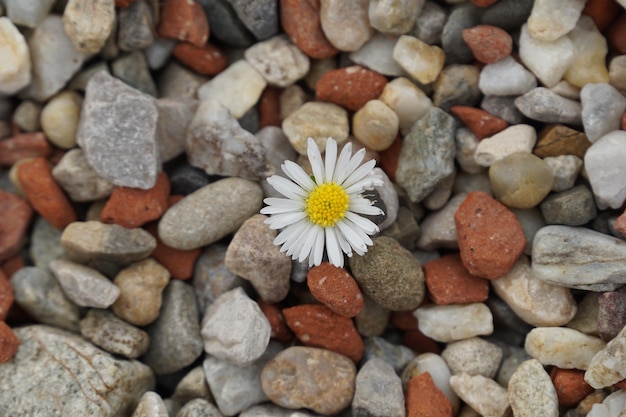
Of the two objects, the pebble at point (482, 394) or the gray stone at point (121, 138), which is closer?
the pebble at point (482, 394)

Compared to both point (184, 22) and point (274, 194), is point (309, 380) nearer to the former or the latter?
point (274, 194)

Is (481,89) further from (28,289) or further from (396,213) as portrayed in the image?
(28,289)

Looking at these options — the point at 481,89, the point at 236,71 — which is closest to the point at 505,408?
the point at 481,89

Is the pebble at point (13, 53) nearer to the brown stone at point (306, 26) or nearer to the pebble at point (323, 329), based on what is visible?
the brown stone at point (306, 26)

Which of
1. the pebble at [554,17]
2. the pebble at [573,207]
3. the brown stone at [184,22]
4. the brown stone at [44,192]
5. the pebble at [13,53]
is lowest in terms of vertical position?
the brown stone at [44,192]

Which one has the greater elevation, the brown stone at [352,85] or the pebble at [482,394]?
the brown stone at [352,85]

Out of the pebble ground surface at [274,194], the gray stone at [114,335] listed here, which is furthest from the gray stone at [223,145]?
the gray stone at [114,335]
